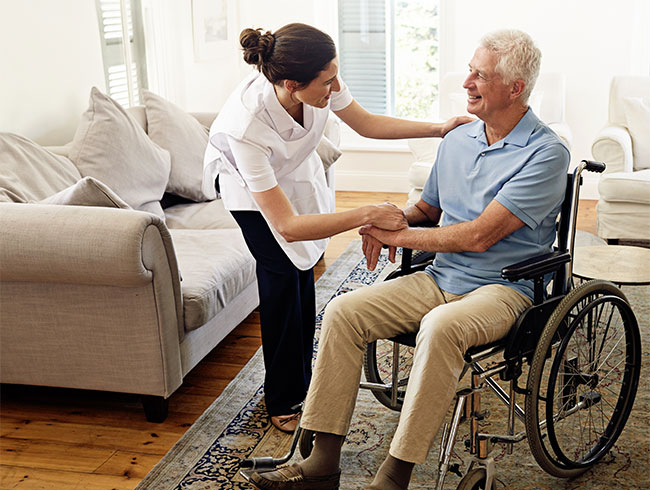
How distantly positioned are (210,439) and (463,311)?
865mm

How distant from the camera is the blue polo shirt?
71.0 inches

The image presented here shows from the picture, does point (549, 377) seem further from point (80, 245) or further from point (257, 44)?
point (80, 245)

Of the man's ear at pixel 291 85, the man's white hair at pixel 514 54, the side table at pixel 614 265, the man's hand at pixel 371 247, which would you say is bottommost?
the side table at pixel 614 265

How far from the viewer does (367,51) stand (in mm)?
5336

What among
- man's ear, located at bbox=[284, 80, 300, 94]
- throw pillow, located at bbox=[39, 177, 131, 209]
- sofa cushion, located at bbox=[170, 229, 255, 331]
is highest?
man's ear, located at bbox=[284, 80, 300, 94]

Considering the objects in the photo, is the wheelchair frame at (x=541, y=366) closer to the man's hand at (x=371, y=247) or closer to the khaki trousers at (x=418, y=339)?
the khaki trousers at (x=418, y=339)

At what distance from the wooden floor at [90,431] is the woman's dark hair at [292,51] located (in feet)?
3.56

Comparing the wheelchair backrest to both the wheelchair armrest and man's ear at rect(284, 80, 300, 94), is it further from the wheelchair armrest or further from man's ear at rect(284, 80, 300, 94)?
man's ear at rect(284, 80, 300, 94)

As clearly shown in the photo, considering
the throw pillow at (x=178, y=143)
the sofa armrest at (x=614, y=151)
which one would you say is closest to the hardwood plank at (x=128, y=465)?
the throw pillow at (x=178, y=143)

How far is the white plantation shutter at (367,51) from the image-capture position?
5.26 meters

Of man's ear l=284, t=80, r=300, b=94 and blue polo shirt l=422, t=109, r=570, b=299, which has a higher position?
man's ear l=284, t=80, r=300, b=94

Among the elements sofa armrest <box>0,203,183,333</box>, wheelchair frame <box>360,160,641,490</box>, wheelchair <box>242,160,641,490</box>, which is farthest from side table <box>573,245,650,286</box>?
sofa armrest <box>0,203,183,333</box>

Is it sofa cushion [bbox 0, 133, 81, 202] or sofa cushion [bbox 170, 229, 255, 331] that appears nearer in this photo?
sofa cushion [bbox 170, 229, 255, 331]

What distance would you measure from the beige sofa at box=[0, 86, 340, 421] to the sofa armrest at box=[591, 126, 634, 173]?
92.0 inches
